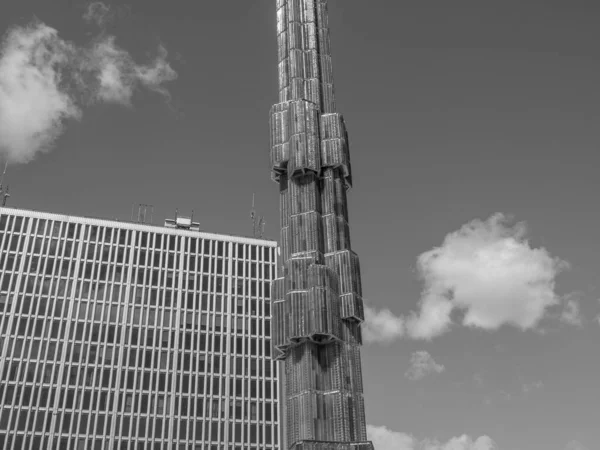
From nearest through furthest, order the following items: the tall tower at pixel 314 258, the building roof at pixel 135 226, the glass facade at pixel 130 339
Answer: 1. the tall tower at pixel 314 258
2. the glass facade at pixel 130 339
3. the building roof at pixel 135 226

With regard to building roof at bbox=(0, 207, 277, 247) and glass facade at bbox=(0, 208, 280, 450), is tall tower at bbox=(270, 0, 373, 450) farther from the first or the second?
building roof at bbox=(0, 207, 277, 247)

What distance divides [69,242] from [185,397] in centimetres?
3572

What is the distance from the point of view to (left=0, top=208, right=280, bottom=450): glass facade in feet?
378

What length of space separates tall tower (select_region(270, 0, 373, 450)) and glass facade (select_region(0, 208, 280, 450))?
38478 millimetres

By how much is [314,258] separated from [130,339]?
49645 millimetres

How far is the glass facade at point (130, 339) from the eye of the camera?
115m

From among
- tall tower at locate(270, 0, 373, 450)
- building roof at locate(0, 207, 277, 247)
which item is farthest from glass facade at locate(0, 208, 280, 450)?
tall tower at locate(270, 0, 373, 450)

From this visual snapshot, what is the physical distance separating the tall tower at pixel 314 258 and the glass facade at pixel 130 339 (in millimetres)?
38478

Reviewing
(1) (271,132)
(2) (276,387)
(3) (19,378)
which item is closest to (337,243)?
(1) (271,132)

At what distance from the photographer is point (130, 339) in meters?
124

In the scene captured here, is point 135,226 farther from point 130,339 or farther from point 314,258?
point 314,258

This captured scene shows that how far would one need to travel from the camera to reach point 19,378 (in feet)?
378

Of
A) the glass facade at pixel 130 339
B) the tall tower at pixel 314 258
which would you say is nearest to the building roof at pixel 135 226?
the glass facade at pixel 130 339

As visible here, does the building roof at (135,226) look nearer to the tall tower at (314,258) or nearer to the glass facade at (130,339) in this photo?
the glass facade at (130,339)
